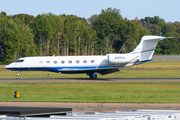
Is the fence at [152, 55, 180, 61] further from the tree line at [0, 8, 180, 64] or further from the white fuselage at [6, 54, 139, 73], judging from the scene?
the white fuselage at [6, 54, 139, 73]

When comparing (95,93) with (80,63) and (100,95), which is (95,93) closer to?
(100,95)

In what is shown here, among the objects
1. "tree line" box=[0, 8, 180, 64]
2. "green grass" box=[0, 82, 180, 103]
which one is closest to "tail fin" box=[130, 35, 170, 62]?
"green grass" box=[0, 82, 180, 103]

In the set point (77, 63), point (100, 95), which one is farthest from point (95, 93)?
point (77, 63)

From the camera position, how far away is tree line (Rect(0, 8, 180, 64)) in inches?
3371

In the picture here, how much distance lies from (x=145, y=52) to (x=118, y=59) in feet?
14.1

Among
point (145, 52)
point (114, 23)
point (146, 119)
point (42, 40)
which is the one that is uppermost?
point (114, 23)

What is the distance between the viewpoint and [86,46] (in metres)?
121

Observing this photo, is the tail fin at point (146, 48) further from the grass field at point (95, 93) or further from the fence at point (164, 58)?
the fence at point (164, 58)

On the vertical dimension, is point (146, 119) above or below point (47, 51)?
below

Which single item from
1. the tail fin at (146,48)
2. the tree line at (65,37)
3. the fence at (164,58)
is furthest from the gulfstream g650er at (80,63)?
the fence at (164,58)

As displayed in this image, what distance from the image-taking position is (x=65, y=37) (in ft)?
361

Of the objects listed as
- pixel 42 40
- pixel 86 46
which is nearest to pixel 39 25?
pixel 42 40

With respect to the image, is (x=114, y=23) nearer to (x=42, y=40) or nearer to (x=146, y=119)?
(x=42, y=40)

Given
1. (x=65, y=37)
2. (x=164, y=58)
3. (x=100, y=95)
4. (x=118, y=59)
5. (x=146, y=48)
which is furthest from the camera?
(x=164, y=58)
